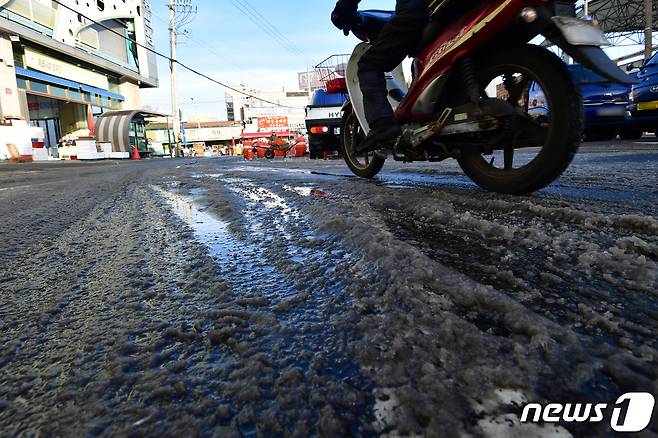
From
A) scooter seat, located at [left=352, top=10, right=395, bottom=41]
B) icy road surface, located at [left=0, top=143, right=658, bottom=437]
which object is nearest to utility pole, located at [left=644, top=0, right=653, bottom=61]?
scooter seat, located at [left=352, top=10, right=395, bottom=41]

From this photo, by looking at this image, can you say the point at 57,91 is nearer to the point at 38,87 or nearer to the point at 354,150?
the point at 38,87

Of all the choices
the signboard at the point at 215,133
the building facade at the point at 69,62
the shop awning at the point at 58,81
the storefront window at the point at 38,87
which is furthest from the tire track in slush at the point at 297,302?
the signboard at the point at 215,133

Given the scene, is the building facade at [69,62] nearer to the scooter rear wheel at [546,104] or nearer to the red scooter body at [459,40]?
the red scooter body at [459,40]

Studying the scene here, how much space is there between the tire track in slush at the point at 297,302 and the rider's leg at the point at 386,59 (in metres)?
1.06

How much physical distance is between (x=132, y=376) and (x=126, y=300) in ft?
1.18

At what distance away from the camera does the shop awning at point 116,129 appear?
23922mm

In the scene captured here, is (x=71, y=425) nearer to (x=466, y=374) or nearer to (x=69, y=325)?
(x=69, y=325)

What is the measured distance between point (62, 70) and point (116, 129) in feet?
14.8

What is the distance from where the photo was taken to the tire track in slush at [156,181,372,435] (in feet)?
1.68

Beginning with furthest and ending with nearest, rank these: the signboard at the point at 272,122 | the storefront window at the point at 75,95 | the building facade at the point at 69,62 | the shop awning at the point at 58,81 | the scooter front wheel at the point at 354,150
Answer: the signboard at the point at 272,122 → the storefront window at the point at 75,95 → the shop awning at the point at 58,81 → the building facade at the point at 69,62 → the scooter front wheel at the point at 354,150

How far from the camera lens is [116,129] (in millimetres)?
24016

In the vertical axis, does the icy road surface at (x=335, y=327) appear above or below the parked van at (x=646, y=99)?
below

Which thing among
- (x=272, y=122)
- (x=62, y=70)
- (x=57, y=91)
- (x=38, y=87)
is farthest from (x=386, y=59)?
(x=272, y=122)

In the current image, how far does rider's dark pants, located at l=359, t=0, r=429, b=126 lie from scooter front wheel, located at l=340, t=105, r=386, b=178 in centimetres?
72
